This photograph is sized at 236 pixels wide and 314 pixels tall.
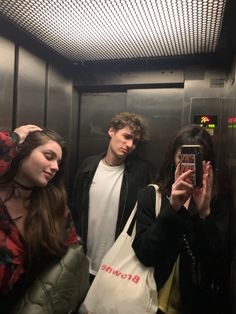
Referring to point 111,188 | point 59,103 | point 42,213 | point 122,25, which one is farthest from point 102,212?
point 122,25

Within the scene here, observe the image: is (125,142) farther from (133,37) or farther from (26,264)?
(26,264)

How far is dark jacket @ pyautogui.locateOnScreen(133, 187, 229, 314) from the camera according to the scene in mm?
1217

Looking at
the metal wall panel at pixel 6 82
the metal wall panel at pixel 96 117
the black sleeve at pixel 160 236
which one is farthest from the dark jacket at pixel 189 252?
the metal wall panel at pixel 96 117

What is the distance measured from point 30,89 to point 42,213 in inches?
35.3

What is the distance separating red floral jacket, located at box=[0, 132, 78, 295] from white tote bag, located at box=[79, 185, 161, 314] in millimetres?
346

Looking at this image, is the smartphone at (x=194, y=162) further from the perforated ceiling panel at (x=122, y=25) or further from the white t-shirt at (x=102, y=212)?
the white t-shirt at (x=102, y=212)

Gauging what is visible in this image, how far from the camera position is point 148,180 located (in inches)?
81.6

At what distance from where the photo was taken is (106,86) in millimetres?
2295

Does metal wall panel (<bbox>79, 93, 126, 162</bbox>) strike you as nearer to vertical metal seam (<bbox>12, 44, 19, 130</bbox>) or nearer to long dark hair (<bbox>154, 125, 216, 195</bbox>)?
vertical metal seam (<bbox>12, 44, 19, 130</bbox>)

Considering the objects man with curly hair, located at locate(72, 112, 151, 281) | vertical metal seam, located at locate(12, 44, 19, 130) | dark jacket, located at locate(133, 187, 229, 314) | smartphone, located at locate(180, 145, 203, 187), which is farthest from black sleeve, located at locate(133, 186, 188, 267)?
vertical metal seam, located at locate(12, 44, 19, 130)

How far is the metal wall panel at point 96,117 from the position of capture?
234 centimetres

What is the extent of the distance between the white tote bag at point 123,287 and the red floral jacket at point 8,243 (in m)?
0.35

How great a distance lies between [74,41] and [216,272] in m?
1.53

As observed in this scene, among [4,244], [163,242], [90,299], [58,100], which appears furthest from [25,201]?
[58,100]
